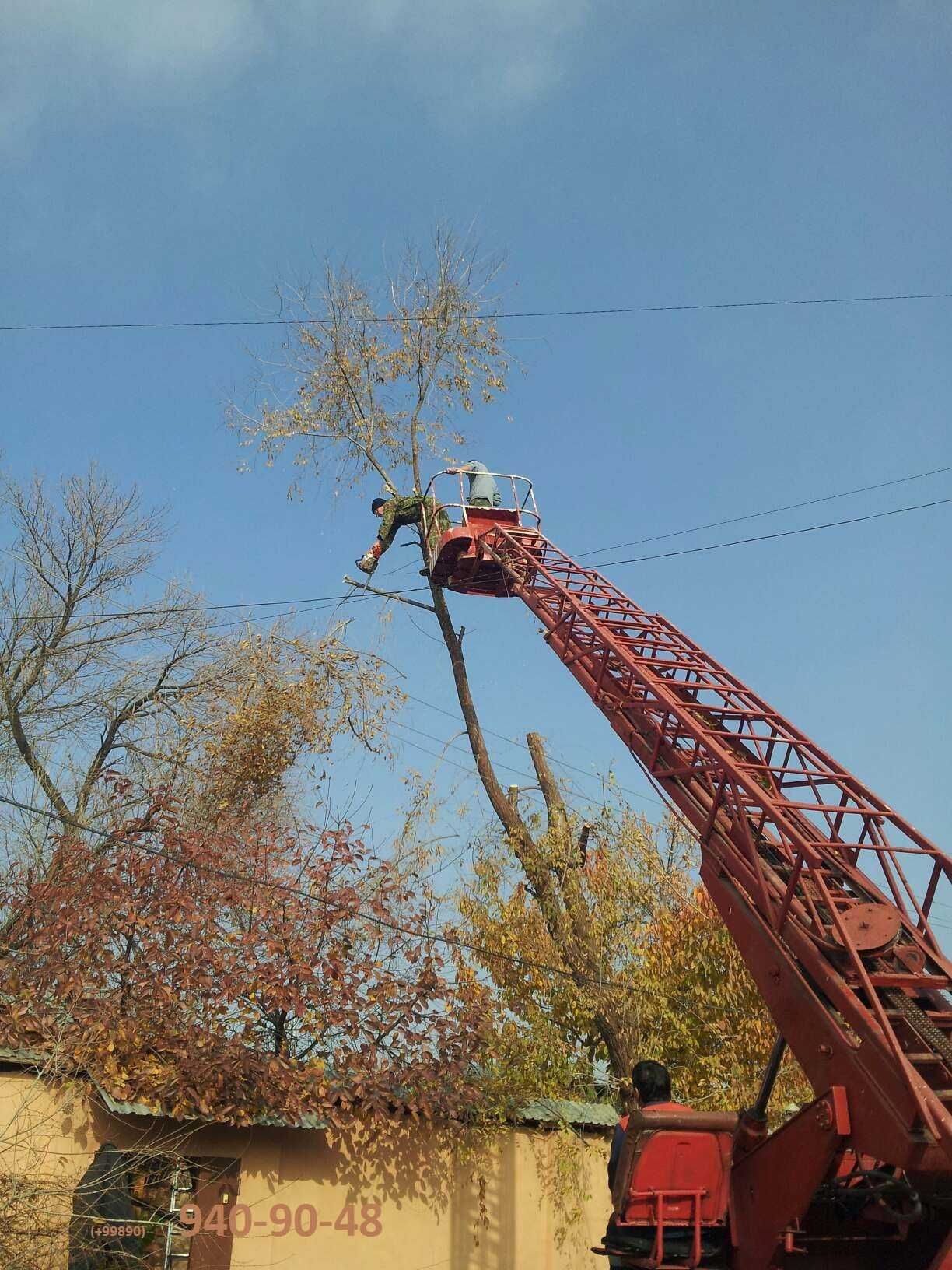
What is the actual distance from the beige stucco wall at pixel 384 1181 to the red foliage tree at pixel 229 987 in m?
0.50

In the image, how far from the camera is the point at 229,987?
10.4 metres

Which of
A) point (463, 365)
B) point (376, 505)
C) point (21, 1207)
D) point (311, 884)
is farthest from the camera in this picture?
point (463, 365)

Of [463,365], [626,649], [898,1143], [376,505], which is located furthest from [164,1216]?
[463,365]

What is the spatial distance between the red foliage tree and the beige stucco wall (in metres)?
0.50

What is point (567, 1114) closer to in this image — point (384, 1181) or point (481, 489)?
point (384, 1181)

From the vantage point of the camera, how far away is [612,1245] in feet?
20.5

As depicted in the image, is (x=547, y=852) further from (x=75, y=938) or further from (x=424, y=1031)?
(x=75, y=938)

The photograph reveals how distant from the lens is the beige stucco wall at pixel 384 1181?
965 centimetres

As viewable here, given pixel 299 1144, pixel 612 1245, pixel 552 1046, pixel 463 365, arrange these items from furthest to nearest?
pixel 463 365, pixel 552 1046, pixel 299 1144, pixel 612 1245

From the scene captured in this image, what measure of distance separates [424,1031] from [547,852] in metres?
3.68

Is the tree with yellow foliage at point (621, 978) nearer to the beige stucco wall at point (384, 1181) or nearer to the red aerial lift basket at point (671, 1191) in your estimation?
the beige stucco wall at point (384, 1181)

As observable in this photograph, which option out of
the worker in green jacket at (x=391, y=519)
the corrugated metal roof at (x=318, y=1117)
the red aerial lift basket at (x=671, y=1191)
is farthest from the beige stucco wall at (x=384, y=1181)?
the worker in green jacket at (x=391, y=519)

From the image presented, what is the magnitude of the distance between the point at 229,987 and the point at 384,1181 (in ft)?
8.65

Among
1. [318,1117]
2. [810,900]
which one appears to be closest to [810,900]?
[810,900]
